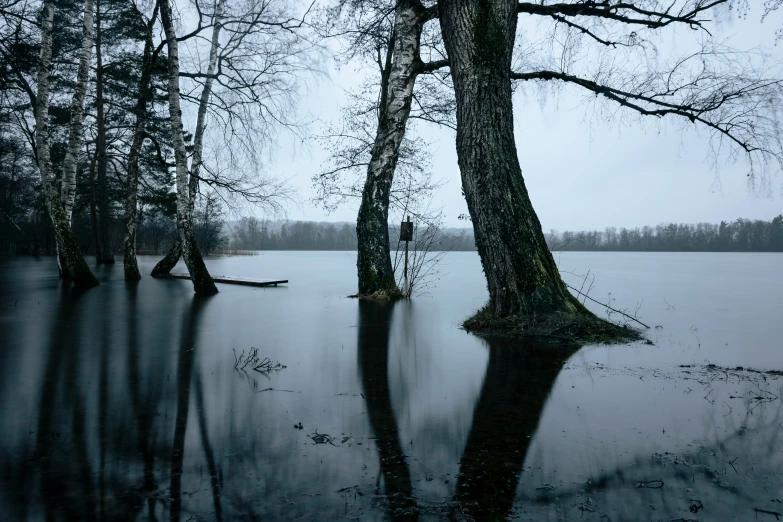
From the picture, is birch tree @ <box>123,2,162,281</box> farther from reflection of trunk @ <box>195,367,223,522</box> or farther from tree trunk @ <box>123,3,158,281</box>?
reflection of trunk @ <box>195,367,223,522</box>

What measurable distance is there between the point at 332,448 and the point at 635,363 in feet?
12.1

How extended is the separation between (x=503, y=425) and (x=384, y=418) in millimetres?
789

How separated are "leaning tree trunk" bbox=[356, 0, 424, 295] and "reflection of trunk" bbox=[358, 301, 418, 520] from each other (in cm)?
387

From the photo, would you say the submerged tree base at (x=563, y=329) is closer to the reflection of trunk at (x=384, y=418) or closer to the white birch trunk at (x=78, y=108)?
the reflection of trunk at (x=384, y=418)

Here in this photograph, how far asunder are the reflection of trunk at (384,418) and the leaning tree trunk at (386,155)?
387cm

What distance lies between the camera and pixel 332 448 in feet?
9.51

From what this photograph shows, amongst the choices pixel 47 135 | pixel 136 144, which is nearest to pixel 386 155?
pixel 47 135

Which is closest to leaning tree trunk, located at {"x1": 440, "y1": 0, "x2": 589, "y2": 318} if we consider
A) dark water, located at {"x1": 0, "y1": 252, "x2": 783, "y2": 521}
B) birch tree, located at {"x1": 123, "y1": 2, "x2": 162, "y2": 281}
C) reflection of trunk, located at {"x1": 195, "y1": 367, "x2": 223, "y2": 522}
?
dark water, located at {"x1": 0, "y1": 252, "x2": 783, "y2": 521}

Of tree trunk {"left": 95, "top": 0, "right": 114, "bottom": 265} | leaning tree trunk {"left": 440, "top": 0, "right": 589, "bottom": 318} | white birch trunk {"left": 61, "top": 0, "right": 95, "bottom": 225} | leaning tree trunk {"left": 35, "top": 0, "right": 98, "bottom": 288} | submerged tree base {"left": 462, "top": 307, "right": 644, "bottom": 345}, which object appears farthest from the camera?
tree trunk {"left": 95, "top": 0, "right": 114, "bottom": 265}

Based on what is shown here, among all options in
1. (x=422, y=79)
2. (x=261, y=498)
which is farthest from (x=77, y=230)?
(x=261, y=498)

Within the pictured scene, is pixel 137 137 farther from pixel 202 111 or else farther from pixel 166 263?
pixel 166 263

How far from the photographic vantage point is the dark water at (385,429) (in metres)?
2.27

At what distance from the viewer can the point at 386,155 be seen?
11.2 m

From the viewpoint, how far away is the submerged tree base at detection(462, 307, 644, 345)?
20.8 feet
